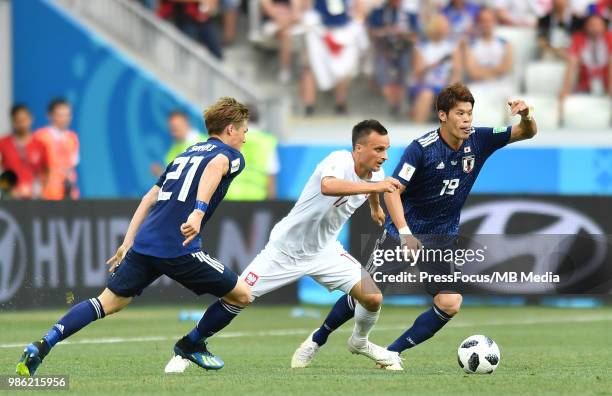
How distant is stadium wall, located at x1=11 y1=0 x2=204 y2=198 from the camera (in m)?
20.0

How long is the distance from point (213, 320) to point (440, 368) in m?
1.79

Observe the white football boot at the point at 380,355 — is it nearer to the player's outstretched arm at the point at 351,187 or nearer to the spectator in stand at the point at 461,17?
the player's outstretched arm at the point at 351,187

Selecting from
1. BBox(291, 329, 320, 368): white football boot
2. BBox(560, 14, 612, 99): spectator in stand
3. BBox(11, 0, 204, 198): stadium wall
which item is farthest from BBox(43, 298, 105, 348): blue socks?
BBox(560, 14, 612, 99): spectator in stand

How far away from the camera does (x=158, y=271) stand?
376 inches

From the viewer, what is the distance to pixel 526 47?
21141 millimetres

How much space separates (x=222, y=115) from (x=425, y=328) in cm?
232

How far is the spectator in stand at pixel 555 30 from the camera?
2092 centimetres

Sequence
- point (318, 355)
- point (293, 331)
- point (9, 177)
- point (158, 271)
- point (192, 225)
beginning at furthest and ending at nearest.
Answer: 1. point (9, 177)
2. point (293, 331)
3. point (318, 355)
4. point (158, 271)
5. point (192, 225)

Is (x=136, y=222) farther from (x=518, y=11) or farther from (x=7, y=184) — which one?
(x=518, y=11)

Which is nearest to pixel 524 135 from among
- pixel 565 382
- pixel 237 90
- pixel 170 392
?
pixel 565 382

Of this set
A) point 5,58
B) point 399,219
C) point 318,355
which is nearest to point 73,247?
point 5,58

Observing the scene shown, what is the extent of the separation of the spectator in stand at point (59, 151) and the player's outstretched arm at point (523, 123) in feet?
→ 28.4

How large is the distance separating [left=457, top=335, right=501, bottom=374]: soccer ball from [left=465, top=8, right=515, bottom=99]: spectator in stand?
10.8m

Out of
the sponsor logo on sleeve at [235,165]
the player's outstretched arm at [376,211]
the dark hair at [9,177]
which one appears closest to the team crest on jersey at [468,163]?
the player's outstretched arm at [376,211]
